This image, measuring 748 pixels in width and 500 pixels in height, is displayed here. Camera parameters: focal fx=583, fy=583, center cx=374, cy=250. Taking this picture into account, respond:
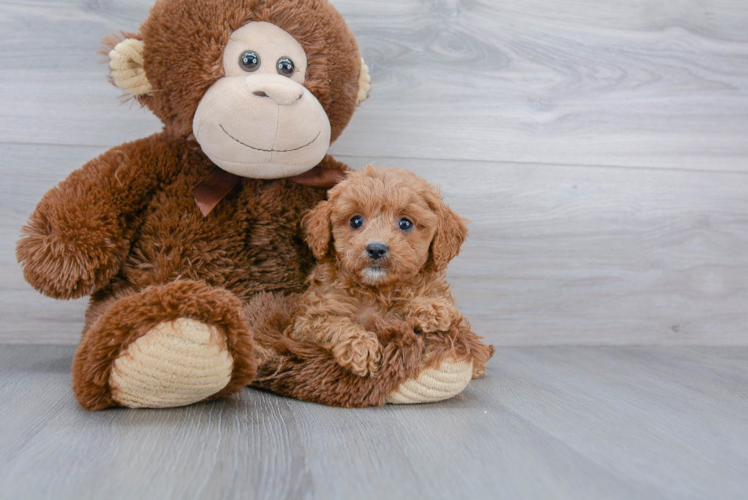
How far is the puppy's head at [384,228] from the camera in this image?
37.8 inches

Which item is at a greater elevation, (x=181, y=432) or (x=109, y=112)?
(x=109, y=112)

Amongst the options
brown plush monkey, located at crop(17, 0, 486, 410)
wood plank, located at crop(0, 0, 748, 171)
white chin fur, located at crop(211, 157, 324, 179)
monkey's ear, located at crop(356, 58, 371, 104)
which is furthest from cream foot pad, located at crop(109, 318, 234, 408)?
wood plank, located at crop(0, 0, 748, 171)

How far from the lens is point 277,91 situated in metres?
1.01

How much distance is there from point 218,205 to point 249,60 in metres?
0.29

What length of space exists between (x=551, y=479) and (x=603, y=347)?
3.20 feet

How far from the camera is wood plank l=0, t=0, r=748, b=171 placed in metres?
1.37

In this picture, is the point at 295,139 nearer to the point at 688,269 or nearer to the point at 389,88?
the point at 389,88

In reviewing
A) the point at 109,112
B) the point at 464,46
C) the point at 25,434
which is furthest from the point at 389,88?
the point at 25,434

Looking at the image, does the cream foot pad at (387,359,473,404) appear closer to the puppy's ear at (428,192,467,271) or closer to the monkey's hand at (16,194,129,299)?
the puppy's ear at (428,192,467,271)

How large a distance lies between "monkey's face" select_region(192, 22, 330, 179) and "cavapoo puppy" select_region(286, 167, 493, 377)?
0.41 feet

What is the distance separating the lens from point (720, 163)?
64.6 inches

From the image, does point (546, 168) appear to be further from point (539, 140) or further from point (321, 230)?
point (321, 230)

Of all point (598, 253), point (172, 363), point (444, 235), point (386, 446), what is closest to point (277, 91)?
point (444, 235)

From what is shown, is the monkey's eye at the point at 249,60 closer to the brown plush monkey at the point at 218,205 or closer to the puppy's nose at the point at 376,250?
the brown plush monkey at the point at 218,205
